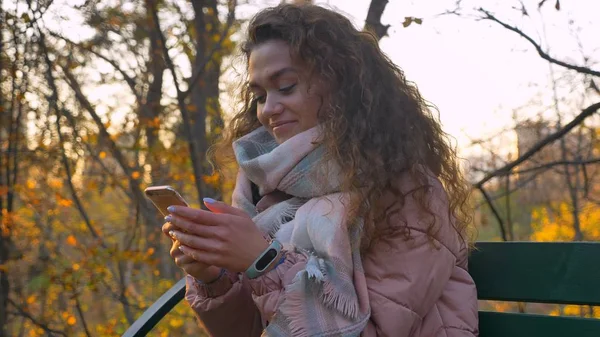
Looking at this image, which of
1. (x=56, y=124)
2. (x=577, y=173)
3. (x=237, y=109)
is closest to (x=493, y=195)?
(x=577, y=173)

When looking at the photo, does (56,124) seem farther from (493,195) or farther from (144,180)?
(493,195)

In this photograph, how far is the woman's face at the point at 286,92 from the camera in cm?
221

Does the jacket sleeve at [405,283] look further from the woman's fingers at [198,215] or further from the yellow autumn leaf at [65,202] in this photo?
the yellow autumn leaf at [65,202]

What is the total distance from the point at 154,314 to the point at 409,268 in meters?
0.94

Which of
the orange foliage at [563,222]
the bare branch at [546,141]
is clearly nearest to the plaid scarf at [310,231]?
the bare branch at [546,141]

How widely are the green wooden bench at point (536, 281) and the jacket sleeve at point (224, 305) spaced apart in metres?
0.63

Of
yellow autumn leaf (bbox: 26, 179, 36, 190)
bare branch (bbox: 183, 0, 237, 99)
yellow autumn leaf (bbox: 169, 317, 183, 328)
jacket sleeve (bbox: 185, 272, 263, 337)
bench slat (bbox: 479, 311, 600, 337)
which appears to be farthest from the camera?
yellow autumn leaf (bbox: 169, 317, 183, 328)

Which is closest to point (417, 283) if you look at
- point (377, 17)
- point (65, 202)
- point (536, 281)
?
point (536, 281)

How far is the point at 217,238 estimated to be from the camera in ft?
6.44

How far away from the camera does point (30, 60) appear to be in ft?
14.4

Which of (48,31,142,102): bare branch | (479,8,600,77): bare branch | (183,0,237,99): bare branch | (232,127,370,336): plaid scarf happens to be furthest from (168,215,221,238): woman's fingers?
(48,31,142,102): bare branch

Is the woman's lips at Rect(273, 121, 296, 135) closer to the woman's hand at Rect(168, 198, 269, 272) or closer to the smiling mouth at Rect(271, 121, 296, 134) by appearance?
the smiling mouth at Rect(271, 121, 296, 134)

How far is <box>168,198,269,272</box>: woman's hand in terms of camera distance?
195 centimetres

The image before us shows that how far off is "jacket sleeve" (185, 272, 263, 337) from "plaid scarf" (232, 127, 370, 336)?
18cm
